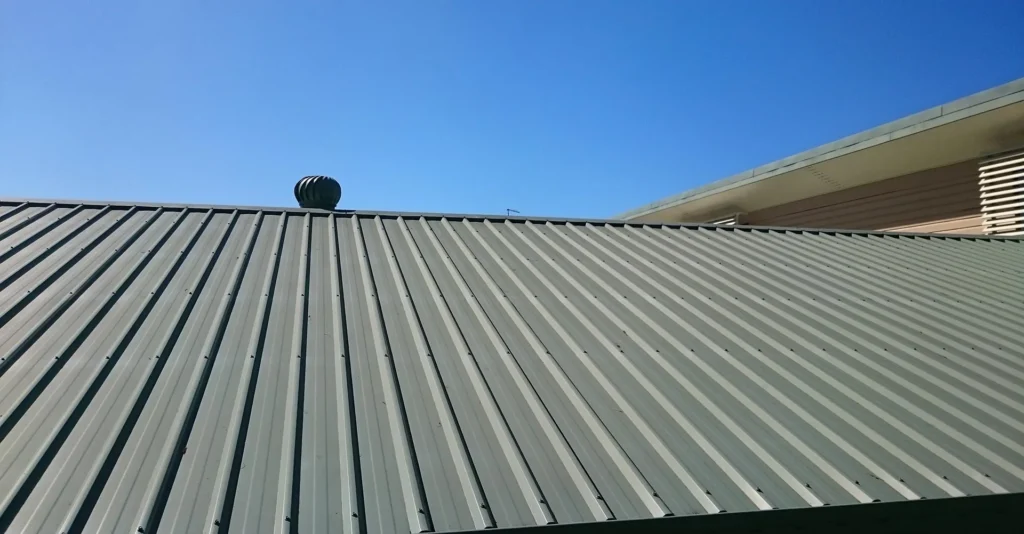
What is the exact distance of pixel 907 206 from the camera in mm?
11789

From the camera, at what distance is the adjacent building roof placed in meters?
9.20

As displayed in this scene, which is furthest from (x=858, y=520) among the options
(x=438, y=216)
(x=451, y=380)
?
(x=438, y=216)

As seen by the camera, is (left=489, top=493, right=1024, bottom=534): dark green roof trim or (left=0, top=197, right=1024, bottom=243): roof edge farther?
(left=0, top=197, right=1024, bottom=243): roof edge

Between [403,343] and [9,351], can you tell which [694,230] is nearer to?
[403,343]

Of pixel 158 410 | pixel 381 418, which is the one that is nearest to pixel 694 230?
pixel 381 418

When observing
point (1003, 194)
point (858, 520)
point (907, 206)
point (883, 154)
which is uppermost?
point (883, 154)

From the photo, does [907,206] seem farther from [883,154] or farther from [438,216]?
[438,216]

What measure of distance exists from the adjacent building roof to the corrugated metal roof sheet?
3.62 m

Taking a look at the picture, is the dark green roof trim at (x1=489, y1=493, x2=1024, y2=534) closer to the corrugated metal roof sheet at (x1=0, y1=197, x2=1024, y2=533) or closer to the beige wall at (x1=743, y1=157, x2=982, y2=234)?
the corrugated metal roof sheet at (x1=0, y1=197, x2=1024, y2=533)

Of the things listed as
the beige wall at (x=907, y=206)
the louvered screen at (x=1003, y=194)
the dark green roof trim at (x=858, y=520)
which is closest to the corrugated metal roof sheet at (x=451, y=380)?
the dark green roof trim at (x=858, y=520)

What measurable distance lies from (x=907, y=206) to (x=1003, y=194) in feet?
6.50

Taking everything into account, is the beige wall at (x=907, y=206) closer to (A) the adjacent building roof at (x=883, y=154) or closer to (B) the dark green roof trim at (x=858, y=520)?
(A) the adjacent building roof at (x=883, y=154)

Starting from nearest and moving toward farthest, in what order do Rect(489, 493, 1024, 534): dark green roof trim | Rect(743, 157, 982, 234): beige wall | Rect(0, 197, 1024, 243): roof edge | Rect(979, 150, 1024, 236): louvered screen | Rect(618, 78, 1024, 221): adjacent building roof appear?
Rect(489, 493, 1024, 534): dark green roof trim
Rect(0, 197, 1024, 243): roof edge
Rect(618, 78, 1024, 221): adjacent building roof
Rect(979, 150, 1024, 236): louvered screen
Rect(743, 157, 982, 234): beige wall

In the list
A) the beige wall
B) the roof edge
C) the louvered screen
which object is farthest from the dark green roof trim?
the beige wall
